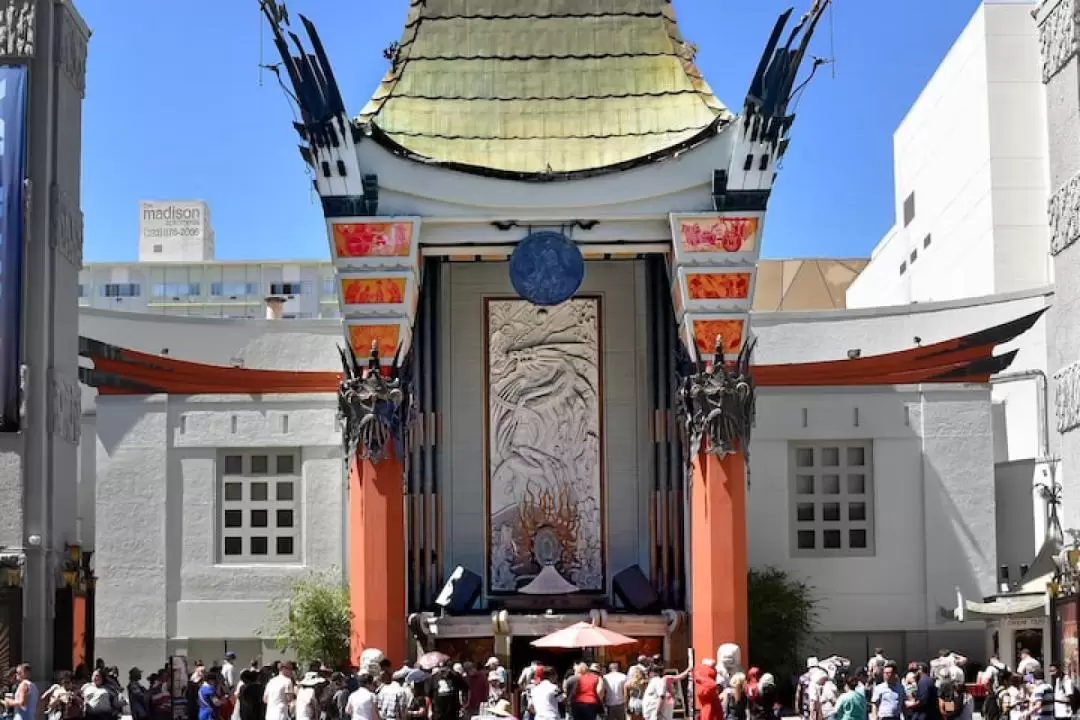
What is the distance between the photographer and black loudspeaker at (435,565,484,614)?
38.9 meters

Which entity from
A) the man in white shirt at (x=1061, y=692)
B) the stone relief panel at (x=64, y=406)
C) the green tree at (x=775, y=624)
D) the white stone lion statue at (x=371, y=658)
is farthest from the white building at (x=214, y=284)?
the man in white shirt at (x=1061, y=692)

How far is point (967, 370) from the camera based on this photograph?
4166 cm

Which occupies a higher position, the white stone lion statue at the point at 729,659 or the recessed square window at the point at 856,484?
the recessed square window at the point at 856,484

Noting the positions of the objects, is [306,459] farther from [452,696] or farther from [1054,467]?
[1054,467]

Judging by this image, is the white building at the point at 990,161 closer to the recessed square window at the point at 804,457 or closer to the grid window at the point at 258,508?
the recessed square window at the point at 804,457

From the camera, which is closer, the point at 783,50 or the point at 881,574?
the point at 783,50

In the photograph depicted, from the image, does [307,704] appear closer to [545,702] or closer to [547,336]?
[545,702]

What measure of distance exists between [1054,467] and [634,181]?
10.7m

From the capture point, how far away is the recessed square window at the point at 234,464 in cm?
4216

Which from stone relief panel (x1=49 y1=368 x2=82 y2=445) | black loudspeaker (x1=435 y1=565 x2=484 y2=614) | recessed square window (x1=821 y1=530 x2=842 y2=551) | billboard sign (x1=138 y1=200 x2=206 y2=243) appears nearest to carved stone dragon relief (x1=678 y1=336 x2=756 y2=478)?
recessed square window (x1=821 y1=530 x2=842 y2=551)

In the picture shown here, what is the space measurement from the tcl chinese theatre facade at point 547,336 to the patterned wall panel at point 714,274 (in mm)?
42

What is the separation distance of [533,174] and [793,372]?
7.79m

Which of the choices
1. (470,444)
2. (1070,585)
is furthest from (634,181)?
(1070,585)

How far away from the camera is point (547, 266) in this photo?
125ft
